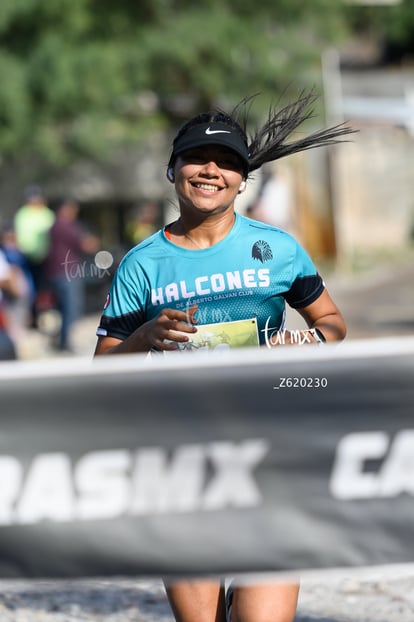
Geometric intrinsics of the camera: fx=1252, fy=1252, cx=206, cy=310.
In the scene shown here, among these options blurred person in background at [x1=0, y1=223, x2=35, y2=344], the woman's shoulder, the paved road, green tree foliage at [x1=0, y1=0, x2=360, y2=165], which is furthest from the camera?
green tree foliage at [x1=0, y1=0, x2=360, y2=165]

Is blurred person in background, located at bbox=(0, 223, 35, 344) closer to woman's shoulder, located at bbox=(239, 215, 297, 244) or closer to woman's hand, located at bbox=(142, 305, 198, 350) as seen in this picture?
woman's shoulder, located at bbox=(239, 215, 297, 244)

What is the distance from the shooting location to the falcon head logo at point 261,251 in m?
3.79

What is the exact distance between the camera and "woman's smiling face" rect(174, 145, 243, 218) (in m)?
3.72

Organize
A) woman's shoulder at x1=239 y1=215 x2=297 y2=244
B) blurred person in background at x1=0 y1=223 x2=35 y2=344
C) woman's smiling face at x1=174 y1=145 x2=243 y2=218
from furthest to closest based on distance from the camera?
blurred person in background at x1=0 y1=223 x2=35 y2=344, woman's shoulder at x1=239 y1=215 x2=297 y2=244, woman's smiling face at x1=174 y1=145 x2=243 y2=218

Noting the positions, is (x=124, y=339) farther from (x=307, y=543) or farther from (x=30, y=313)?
(x=30, y=313)

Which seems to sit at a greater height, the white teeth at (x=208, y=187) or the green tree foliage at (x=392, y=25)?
the green tree foliage at (x=392, y=25)

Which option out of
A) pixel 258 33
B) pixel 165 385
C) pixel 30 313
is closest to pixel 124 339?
pixel 165 385

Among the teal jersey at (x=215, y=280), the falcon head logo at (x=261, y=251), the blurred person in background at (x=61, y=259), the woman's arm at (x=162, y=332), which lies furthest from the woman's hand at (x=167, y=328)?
the blurred person in background at (x=61, y=259)

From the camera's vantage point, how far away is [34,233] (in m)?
16.5

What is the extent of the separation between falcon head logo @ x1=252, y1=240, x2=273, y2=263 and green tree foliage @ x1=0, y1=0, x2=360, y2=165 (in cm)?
1893

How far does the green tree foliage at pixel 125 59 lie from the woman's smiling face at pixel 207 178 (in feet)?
62.2

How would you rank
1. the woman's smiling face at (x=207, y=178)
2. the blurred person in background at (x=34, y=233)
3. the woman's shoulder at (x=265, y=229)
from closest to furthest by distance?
1. the woman's smiling face at (x=207, y=178)
2. the woman's shoulder at (x=265, y=229)
3. the blurred person in background at (x=34, y=233)

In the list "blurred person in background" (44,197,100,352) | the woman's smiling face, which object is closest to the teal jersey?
the woman's smiling face

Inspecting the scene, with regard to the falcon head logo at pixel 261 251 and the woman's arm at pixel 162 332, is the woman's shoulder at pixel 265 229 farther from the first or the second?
the woman's arm at pixel 162 332
